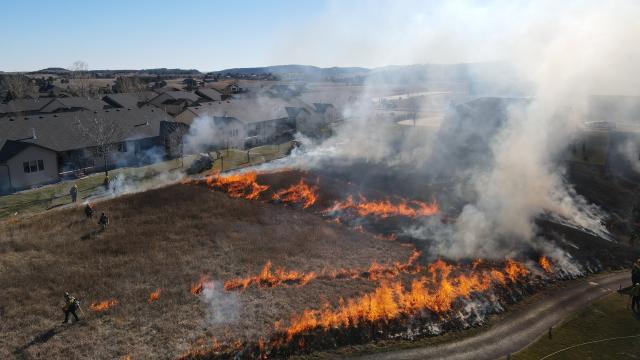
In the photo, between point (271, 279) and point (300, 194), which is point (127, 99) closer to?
point (300, 194)

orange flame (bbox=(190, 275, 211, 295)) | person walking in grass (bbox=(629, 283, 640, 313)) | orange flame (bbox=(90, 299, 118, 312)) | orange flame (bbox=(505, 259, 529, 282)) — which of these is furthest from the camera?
orange flame (bbox=(505, 259, 529, 282))

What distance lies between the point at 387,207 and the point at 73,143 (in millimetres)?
38370

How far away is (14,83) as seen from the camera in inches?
4021

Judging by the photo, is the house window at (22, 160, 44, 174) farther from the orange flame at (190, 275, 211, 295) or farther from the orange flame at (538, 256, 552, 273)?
the orange flame at (538, 256, 552, 273)

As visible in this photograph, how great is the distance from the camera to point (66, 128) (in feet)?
175

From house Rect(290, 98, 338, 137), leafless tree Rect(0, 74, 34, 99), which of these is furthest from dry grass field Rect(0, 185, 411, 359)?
leafless tree Rect(0, 74, 34, 99)

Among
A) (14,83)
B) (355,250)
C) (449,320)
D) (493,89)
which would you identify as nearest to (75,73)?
(14,83)

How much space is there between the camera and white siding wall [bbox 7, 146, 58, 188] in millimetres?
44812

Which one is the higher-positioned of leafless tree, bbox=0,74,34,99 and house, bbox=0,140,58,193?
leafless tree, bbox=0,74,34,99

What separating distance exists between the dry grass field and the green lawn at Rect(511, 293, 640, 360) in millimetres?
10429

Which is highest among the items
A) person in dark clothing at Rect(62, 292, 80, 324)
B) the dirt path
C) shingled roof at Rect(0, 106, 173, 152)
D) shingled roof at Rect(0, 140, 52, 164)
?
shingled roof at Rect(0, 106, 173, 152)

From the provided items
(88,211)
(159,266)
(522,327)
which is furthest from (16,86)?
(522,327)

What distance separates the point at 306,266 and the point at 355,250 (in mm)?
4675

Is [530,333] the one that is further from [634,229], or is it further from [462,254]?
[634,229]
